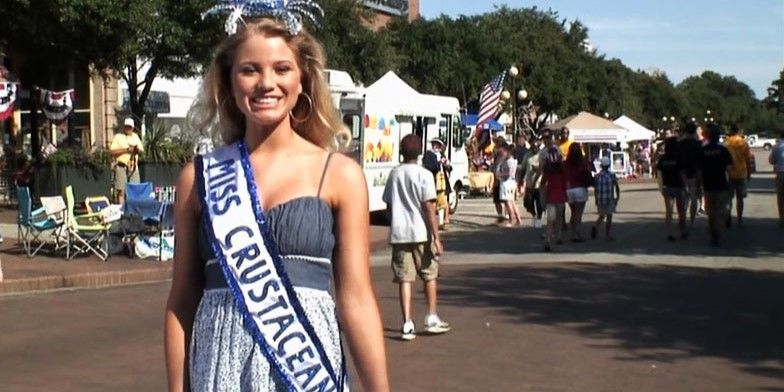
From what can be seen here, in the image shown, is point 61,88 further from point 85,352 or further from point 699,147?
point 85,352

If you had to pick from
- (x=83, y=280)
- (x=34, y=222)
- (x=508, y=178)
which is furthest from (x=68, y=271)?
(x=508, y=178)

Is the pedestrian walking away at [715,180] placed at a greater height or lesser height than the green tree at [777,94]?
lesser

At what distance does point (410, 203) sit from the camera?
10.8 meters

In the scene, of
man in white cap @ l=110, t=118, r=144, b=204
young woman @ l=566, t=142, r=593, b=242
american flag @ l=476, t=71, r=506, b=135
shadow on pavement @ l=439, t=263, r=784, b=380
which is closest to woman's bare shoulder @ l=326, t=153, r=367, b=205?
shadow on pavement @ l=439, t=263, r=784, b=380

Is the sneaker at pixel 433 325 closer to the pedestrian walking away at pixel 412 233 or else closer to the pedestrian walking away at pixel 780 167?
the pedestrian walking away at pixel 412 233

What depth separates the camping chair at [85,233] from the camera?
1692 cm

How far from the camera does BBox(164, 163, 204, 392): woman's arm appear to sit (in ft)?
10.7

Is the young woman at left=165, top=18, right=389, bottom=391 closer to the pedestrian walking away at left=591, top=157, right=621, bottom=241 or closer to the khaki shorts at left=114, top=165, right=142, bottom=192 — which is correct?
the pedestrian walking away at left=591, top=157, right=621, bottom=241

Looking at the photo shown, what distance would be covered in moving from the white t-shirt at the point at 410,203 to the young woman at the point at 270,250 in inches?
290

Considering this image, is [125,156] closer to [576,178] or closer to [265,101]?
[576,178]

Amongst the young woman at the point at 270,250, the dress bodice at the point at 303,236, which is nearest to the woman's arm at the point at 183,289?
the young woman at the point at 270,250

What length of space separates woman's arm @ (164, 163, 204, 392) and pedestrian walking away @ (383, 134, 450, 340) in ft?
24.4

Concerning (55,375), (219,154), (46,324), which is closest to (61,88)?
(46,324)

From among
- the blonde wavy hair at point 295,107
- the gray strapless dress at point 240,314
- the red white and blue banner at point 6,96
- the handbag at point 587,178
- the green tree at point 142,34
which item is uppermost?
the green tree at point 142,34
